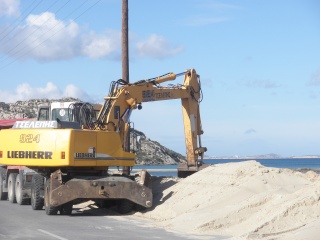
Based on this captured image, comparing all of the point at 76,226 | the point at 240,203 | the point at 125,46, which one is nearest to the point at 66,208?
the point at 76,226

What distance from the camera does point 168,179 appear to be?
27.3 meters

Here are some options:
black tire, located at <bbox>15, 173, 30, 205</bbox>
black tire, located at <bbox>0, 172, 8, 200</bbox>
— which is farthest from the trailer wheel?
black tire, located at <bbox>0, 172, 8, 200</bbox>

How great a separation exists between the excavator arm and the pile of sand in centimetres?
218

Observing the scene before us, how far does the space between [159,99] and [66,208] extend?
6636mm

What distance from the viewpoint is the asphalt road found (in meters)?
16.5

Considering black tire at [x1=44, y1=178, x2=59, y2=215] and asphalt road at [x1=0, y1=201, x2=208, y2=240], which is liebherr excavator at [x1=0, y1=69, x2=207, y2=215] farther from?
asphalt road at [x1=0, y1=201, x2=208, y2=240]

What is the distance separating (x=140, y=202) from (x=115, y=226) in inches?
131

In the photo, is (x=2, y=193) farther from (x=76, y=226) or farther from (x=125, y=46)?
(x=76, y=226)

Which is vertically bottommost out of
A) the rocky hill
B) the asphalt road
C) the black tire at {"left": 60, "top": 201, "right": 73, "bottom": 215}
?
the asphalt road

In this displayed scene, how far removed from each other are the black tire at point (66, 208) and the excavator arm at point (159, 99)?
9.56ft

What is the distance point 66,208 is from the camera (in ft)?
72.4

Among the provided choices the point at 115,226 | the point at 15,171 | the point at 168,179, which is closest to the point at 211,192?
the point at 115,226

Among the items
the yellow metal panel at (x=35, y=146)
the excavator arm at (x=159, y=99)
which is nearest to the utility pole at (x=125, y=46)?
the excavator arm at (x=159, y=99)

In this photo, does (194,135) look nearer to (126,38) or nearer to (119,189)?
(126,38)
